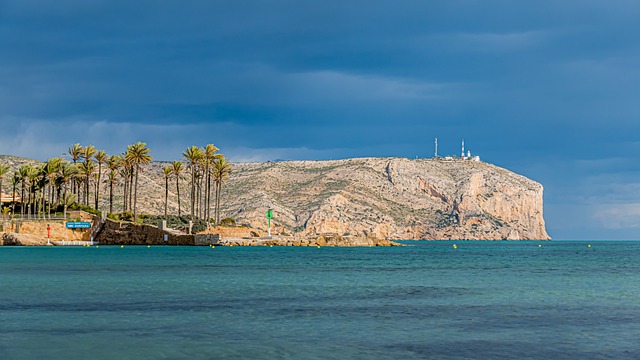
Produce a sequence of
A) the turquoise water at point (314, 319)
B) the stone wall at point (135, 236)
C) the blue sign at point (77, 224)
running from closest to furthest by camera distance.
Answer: the turquoise water at point (314, 319) < the blue sign at point (77, 224) < the stone wall at point (135, 236)

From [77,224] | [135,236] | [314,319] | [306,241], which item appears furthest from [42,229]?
[314,319]

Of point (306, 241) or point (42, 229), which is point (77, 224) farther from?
point (306, 241)

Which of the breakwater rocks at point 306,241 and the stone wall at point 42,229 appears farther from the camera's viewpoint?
the breakwater rocks at point 306,241

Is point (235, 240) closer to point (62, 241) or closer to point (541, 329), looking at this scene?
point (62, 241)

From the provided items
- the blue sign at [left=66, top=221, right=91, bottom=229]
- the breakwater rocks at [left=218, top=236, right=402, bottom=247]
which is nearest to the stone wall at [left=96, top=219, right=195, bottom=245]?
the blue sign at [left=66, top=221, right=91, bottom=229]

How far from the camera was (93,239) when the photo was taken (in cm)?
13600

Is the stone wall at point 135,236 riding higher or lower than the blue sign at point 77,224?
lower

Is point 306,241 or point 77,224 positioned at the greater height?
point 77,224

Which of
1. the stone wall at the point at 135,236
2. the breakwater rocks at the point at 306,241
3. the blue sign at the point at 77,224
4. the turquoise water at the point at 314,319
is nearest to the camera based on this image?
the turquoise water at the point at 314,319


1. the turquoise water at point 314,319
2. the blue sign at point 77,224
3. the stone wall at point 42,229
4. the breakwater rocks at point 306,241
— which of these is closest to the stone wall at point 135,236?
the stone wall at point 42,229

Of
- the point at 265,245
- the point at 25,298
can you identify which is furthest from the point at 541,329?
the point at 265,245

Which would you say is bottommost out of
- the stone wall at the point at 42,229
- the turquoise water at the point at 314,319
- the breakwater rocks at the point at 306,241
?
the turquoise water at the point at 314,319

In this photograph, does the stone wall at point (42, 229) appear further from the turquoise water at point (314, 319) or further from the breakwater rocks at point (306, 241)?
the turquoise water at point (314, 319)

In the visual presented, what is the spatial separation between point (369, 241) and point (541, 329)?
14324 cm
